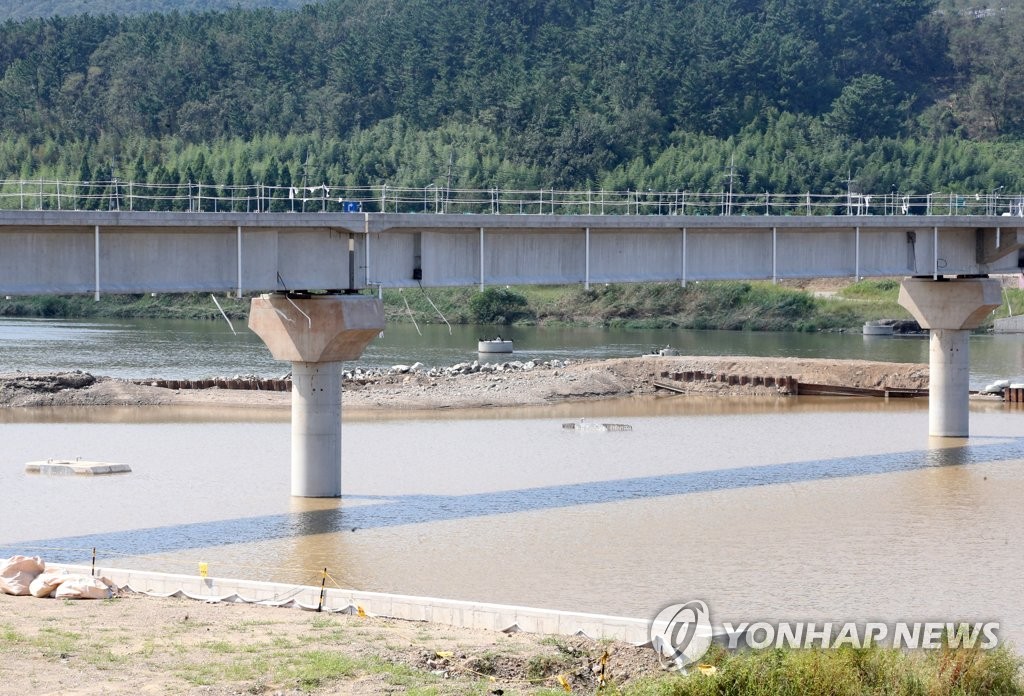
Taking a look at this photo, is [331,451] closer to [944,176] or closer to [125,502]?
[125,502]

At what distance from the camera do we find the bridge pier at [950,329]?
55281 millimetres

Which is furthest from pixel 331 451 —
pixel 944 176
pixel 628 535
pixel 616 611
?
pixel 944 176

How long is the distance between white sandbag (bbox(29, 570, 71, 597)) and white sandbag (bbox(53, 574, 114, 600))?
0.37 ft

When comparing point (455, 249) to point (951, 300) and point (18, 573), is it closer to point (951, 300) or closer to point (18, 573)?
point (18, 573)

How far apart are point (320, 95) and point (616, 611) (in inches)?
6119

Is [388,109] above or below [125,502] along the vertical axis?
above

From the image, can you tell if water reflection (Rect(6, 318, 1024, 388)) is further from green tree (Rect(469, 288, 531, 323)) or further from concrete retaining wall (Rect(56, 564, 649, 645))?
concrete retaining wall (Rect(56, 564, 649, 645))

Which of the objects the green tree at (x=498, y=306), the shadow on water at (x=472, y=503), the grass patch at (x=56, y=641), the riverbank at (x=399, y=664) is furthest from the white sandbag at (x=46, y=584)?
the green tree at (x=498, y=306)

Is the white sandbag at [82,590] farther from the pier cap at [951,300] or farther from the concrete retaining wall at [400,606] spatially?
the pier cap at [951,300]

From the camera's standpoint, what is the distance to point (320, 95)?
17688cm

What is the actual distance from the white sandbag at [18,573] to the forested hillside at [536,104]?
11436cm

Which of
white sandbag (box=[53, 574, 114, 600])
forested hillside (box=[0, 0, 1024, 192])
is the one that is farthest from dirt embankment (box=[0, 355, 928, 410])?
forested hillside (box=[0, 0, 1024, 192])

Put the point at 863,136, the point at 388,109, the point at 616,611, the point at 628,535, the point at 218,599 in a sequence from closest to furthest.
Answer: the point at 218,599 < the point at 616,611 < the point at 628,535 < the point at 863,136 < the point at 388,109

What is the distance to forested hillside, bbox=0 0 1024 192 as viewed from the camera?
150 meters
